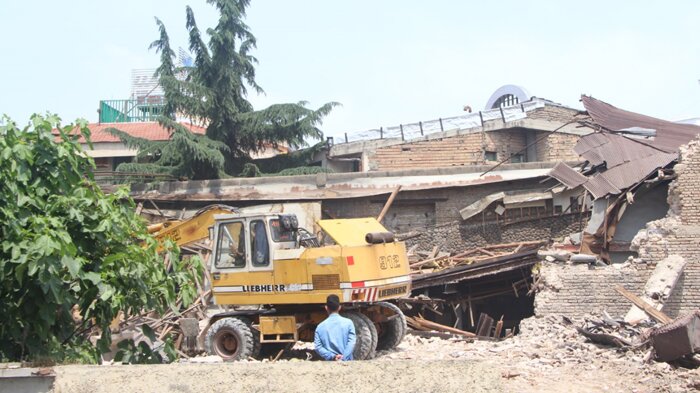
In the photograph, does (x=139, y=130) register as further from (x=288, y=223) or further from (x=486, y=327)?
(x=288, y=223)

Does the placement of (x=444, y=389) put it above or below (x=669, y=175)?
below

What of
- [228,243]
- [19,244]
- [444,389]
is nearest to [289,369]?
[444,389]

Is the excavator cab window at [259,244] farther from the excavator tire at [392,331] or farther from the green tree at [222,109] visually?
the green tree at [222,109]

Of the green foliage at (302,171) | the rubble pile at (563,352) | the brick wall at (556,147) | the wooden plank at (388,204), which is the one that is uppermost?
the brick wall at (556,147)

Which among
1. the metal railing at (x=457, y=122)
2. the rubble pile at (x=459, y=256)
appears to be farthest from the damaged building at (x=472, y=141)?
the rubble pile at (x=459, y=256)

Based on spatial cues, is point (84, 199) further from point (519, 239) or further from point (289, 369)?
point (519, 239)

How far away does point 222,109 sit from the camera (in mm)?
27234

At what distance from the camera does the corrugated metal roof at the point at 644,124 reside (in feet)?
61.2

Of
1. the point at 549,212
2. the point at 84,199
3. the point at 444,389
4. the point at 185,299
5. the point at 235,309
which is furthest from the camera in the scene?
the point at 549,212

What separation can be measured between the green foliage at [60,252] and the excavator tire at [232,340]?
454cm

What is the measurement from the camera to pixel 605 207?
1697 cm

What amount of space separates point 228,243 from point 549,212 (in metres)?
11.0

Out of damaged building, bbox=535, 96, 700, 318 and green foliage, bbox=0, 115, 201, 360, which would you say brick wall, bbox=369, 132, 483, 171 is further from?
green foliage, bbox=0, 115, 201, 360

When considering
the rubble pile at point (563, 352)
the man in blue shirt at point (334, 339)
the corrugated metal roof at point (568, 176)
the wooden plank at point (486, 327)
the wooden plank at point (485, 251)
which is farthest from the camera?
the wooden plank at point (485, 251)
